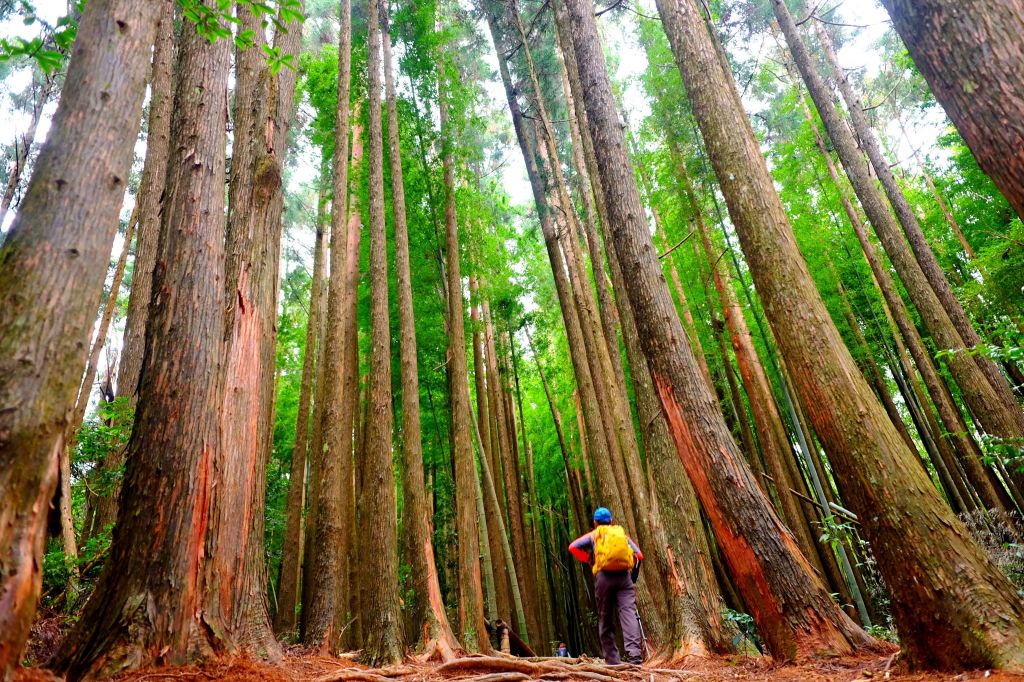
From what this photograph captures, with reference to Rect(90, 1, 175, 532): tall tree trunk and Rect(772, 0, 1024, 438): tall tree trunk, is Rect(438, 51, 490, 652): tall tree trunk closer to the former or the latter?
Rect(90, 1, 175, 532): tall tree trunk

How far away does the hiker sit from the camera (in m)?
5.08

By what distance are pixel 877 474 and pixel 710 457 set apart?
3.69 feet

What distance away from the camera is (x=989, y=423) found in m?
5.95

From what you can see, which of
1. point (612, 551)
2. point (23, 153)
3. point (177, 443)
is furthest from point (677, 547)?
point (23, 153)

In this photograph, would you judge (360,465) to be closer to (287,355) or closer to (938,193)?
(287,355)

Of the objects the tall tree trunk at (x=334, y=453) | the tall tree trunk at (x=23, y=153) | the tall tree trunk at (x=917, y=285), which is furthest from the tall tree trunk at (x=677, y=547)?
the tall tree trunk at (x=23, y=153)

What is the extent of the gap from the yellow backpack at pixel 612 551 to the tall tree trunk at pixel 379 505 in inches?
75.1

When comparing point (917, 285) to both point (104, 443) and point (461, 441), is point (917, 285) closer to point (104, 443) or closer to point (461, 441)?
point (461, 441)

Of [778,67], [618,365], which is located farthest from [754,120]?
[618,365]

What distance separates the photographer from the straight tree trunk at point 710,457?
3252 millimetres

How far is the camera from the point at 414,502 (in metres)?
5.96

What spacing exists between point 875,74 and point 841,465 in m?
22.8

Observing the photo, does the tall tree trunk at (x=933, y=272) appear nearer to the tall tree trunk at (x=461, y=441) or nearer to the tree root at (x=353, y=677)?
the tall tree trunk at (x=461, y=441)

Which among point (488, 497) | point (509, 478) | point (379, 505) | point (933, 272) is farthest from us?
point (509, 478)
